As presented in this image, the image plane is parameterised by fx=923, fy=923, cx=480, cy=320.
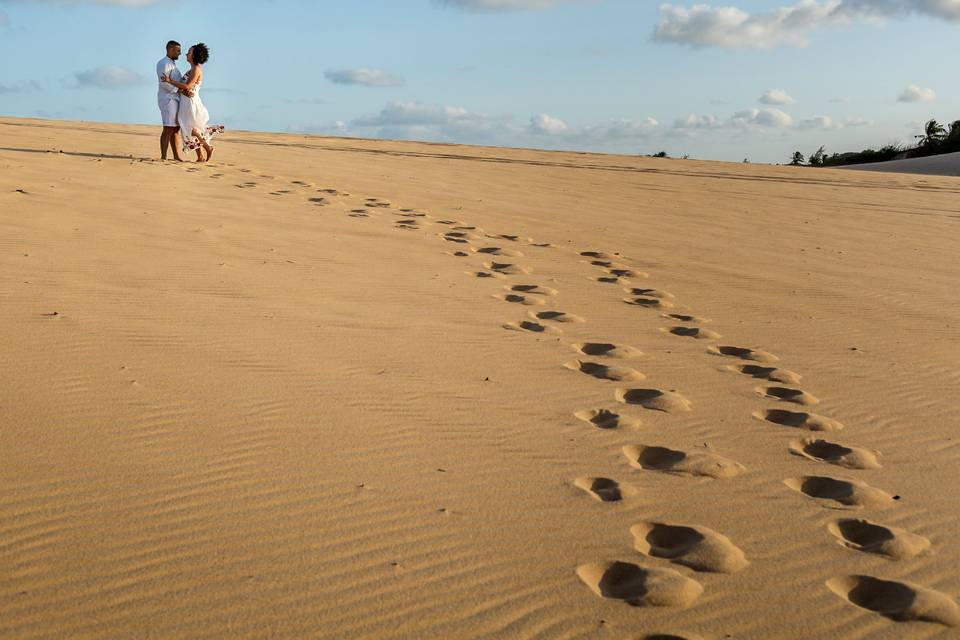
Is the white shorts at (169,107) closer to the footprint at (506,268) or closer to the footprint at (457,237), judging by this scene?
the footprint at (457,237)

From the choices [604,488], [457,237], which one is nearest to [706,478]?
[604,488]

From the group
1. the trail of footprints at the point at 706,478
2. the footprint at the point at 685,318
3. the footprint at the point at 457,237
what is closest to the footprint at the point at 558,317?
the trail of footprints at the point at 706,478

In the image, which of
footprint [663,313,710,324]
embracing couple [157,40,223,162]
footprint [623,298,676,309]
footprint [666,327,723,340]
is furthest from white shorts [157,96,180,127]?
footprint [666,327,723,340]

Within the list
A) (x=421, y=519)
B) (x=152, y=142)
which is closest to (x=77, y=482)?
(x=421, y=519)

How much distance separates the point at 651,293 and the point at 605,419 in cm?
273

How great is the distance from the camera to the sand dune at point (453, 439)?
A: 2.32m

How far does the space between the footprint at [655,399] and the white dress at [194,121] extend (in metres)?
7.95

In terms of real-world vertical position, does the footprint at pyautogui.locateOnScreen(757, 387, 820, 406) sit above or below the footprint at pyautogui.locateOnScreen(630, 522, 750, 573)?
above

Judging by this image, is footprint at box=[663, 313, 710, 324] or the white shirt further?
the white shirt

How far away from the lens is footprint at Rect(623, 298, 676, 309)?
583cm

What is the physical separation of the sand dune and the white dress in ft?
11.2

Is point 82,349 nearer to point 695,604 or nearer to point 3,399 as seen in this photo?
point 3,399

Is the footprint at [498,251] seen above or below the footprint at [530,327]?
above

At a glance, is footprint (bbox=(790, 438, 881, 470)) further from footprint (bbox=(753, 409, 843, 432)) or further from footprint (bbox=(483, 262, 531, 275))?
footprint (bbox=(483, 262, 531, 275))
